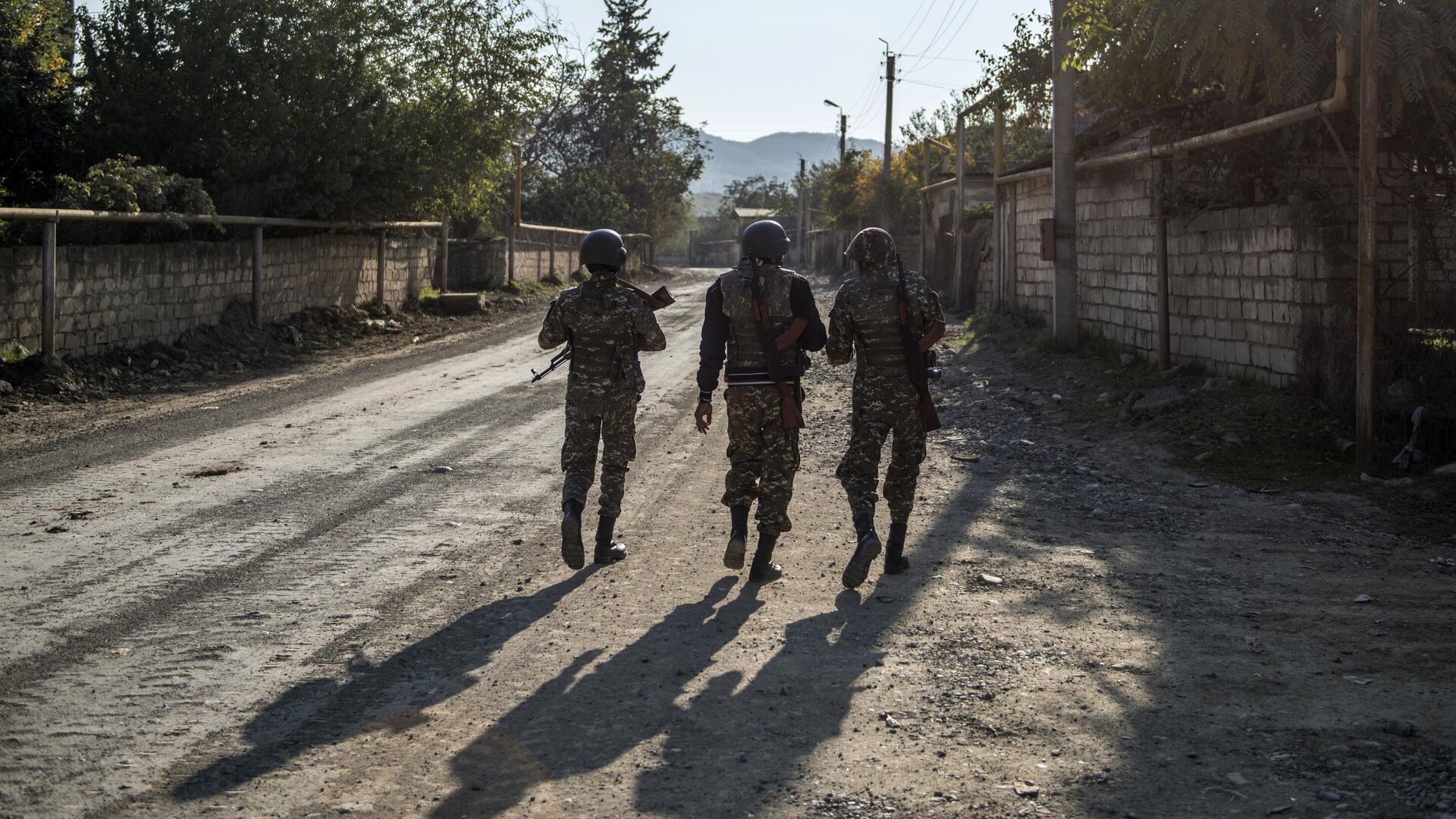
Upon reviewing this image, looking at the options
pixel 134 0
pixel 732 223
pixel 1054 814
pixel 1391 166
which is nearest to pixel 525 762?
pixel 1054 814

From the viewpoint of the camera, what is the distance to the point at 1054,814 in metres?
3.46

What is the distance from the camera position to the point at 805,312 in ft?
19.9

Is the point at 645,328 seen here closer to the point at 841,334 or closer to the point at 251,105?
the point at 841,334

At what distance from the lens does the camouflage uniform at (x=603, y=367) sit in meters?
6.28

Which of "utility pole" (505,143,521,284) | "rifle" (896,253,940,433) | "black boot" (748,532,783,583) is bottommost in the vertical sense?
"black boot" (748,532,783,583)

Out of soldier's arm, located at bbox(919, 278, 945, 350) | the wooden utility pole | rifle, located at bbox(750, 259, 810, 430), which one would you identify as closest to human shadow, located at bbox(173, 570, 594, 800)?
rifle, located at bbox(750, 259, 810, 430)

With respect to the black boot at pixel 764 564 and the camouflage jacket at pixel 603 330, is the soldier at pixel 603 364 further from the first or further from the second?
the black boot at pixel 764 564

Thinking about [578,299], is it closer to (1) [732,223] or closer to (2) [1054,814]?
(2) [1054,814]

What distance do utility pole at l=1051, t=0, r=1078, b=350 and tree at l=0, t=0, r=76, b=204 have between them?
1374cm

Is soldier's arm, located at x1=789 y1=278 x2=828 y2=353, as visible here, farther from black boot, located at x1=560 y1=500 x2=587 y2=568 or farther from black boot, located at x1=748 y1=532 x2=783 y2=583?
black boot, located at x1=560 y1=500 x2=587 y2=568

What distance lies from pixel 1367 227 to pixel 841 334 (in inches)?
164

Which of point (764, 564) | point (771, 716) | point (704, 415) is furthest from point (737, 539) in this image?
point (771, 716)

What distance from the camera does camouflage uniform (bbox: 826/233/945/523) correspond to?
6078 millimetres

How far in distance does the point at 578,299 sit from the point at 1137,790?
12.1 feet
